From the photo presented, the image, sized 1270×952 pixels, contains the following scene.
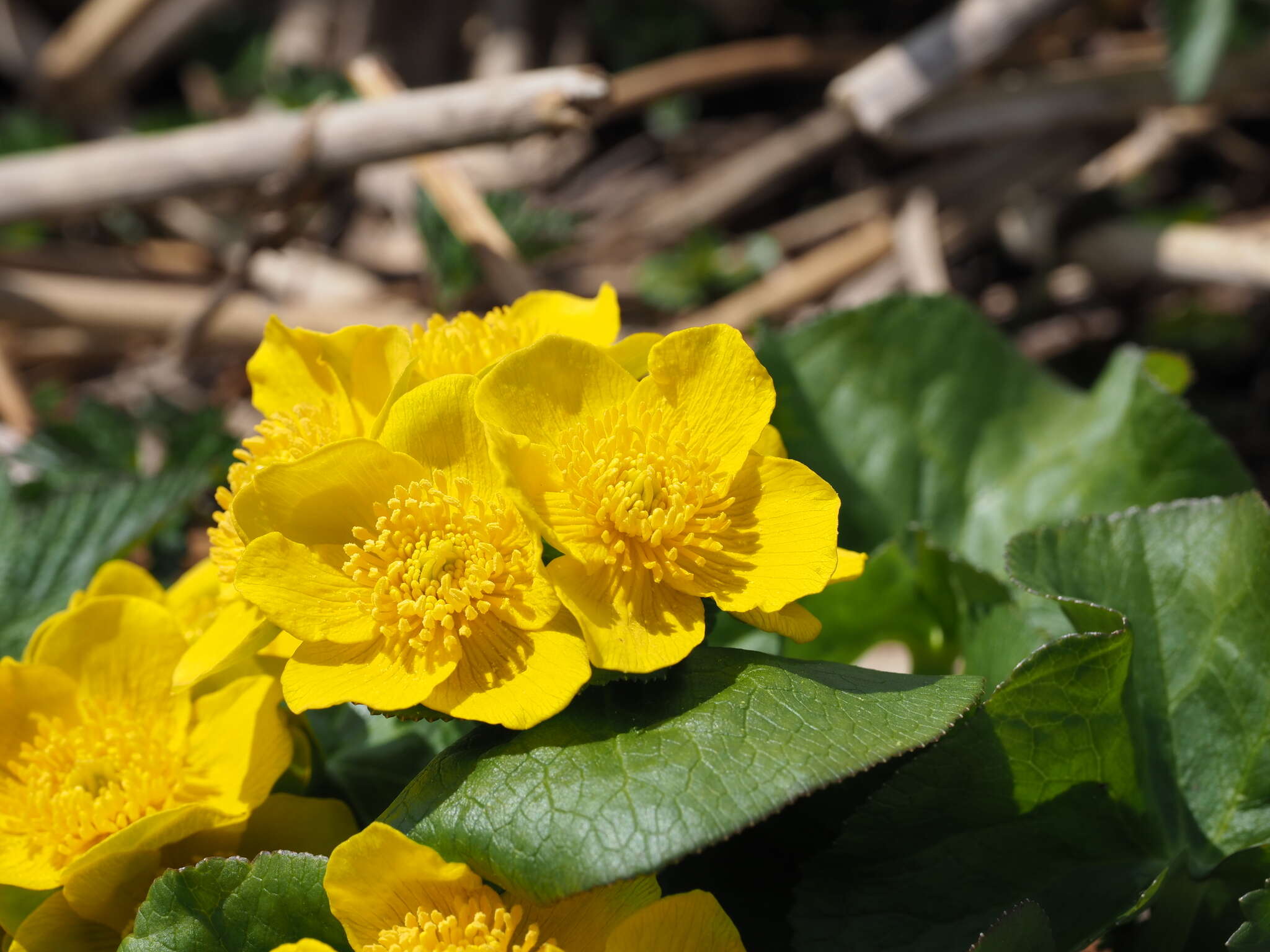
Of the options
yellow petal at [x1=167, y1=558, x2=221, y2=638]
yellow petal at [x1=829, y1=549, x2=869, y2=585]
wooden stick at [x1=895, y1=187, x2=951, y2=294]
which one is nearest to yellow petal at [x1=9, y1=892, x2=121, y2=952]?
yellow petal at [x1=167, y1=558, x2=221, y2=638]

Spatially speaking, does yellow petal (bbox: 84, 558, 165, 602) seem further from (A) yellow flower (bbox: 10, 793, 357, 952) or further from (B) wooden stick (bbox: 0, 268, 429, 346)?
(B) wooden stick (bbox: 0, 268, 429, 346)

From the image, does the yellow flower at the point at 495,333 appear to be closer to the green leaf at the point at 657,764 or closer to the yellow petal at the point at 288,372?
the yellow petal at the point at 288,372

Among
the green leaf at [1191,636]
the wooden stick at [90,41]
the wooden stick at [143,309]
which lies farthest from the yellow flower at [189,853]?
the wooden stick at [90,41]

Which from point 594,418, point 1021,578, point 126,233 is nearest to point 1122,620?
point 1021,578

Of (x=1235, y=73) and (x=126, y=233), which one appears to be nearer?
(x=1235, y=73)

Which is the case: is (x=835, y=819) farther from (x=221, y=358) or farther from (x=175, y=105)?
(x=175, y=105)

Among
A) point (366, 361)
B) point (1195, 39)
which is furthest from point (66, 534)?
point (1195, 39)

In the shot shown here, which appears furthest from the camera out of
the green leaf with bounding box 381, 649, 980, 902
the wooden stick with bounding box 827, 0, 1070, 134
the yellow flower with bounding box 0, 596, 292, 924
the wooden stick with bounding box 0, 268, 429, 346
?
the wooden stick with bounding box 0, 268, 429, 346

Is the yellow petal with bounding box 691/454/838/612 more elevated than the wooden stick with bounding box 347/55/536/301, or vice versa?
the wooden stick with bounding box 347/55/536/301
